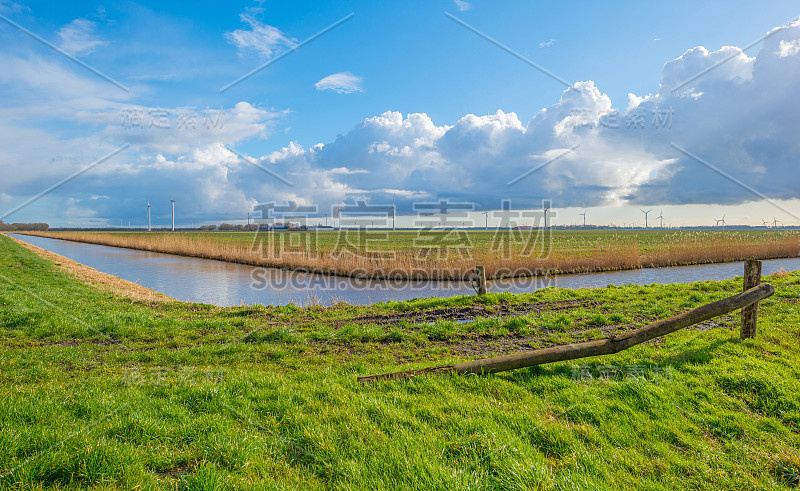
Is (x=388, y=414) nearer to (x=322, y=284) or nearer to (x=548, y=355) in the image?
(x=548, y=355)

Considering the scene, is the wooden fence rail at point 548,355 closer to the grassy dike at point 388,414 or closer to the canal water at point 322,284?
the grassy dike at point 388,414

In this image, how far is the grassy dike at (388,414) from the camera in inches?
139

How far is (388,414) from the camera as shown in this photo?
181 inches

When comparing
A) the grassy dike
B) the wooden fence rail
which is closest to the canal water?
the grassy dike

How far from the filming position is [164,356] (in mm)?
7715

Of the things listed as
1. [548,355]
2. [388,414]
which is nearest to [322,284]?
[548,355]

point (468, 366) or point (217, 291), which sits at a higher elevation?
point (468, 366)

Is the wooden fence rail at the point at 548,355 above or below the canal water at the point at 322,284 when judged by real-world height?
above

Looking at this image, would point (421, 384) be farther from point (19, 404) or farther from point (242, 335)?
point (242, 335)

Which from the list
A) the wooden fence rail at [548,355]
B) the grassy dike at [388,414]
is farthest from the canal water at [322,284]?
the wooden fence rail at [548,355]

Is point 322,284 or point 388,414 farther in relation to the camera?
point 322,284

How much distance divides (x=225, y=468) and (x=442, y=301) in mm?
10434

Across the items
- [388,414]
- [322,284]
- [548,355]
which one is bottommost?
[322,284]

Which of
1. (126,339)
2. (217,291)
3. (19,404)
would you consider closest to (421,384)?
(19,404)
